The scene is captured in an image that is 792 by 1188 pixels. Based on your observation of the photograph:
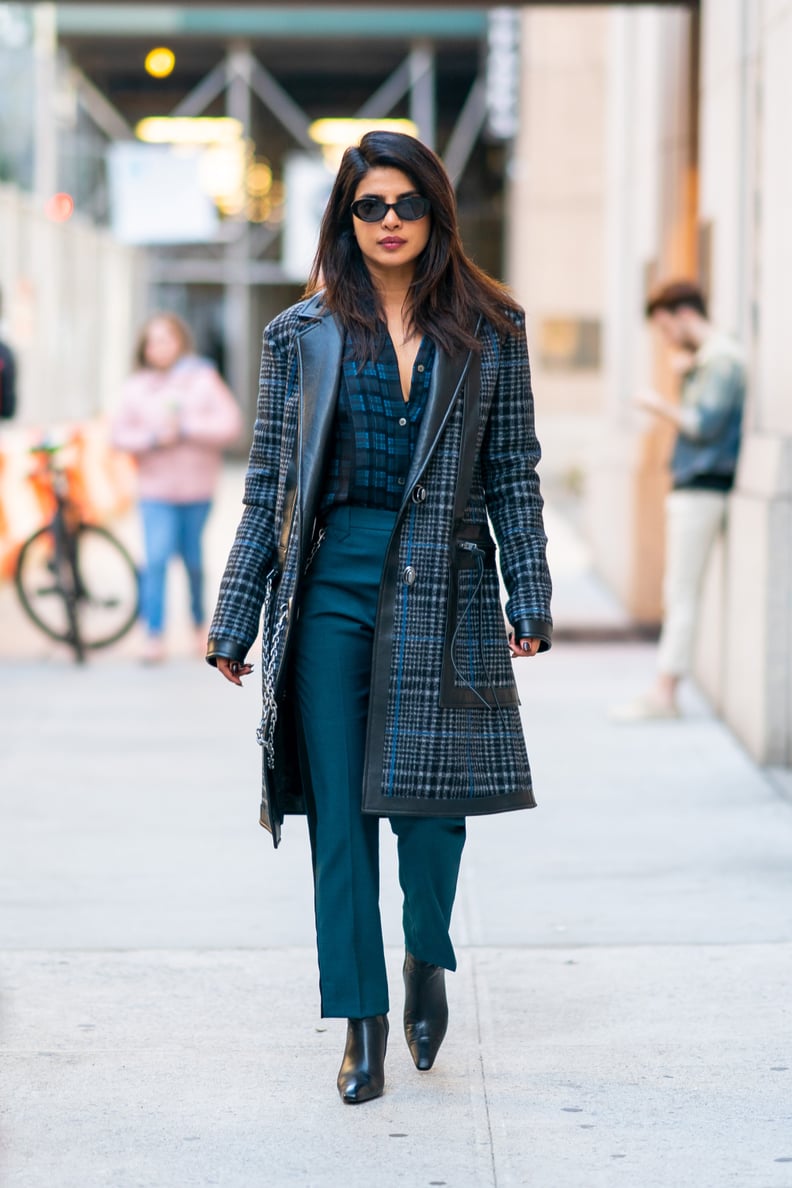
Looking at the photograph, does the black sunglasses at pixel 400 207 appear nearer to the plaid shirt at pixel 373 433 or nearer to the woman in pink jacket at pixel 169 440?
the plaid shirt at pixel 373 433

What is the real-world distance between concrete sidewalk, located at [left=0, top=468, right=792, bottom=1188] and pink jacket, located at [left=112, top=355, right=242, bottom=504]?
105 inches

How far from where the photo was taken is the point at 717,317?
31.4 feet

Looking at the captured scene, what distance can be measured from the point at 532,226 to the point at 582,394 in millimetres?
2578

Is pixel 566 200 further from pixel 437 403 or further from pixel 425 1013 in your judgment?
pixel 425 1013

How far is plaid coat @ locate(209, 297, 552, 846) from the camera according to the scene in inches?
154

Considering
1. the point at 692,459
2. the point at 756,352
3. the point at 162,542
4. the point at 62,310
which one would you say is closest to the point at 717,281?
the point at 756,352

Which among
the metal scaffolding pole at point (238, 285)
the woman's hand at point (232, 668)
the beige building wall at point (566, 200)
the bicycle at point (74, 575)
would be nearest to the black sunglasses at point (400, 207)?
the woman's hand at point (232, 668)

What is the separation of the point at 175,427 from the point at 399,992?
5948 mm

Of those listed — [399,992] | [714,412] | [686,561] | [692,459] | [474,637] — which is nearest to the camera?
[474,637]

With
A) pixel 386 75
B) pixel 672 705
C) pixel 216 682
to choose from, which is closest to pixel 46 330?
pixel 216 682

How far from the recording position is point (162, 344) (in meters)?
10.4

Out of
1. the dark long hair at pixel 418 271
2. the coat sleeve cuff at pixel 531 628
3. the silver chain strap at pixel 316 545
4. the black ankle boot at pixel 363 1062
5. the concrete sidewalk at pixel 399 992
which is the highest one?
the dark long hair at pixel 418 271

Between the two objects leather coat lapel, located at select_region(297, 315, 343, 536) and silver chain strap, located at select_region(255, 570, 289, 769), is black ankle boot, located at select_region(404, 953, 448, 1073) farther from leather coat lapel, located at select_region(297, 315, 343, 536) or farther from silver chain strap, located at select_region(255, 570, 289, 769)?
leather coat lapel, located at select_region(297, 315, 343, 536)

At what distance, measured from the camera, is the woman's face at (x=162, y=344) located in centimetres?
1036
